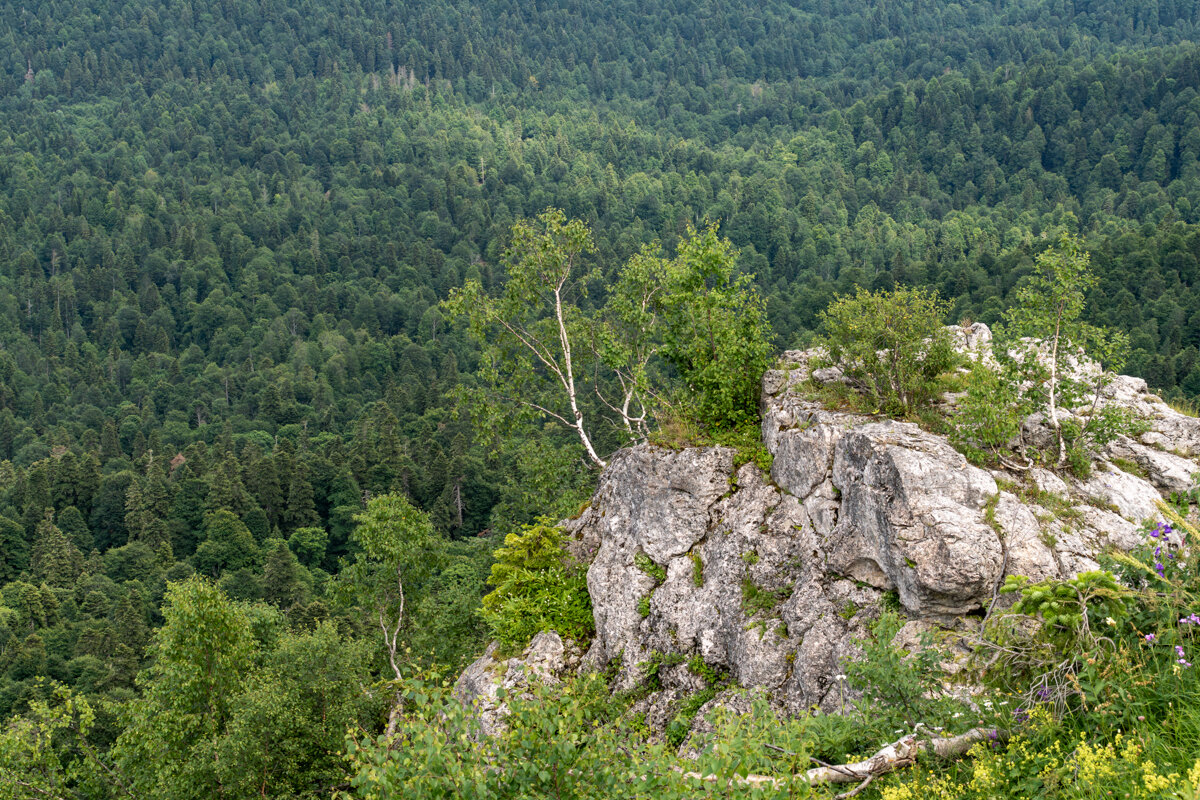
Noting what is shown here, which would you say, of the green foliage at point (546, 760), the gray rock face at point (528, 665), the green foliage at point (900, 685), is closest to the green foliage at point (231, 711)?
the gray rock face at point (528, 665)

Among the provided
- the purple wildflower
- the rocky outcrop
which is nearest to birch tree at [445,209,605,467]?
the rocky outcrop

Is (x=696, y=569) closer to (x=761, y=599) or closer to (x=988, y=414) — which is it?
(x=761, y=599)

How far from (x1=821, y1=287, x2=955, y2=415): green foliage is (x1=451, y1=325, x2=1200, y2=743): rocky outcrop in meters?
0.89

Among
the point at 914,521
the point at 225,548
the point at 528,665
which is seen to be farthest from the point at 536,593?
the point at 225,548

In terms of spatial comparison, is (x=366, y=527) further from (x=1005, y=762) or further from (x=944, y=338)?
(x=1005, y=762)

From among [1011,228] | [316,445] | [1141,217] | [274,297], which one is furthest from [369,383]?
[1141,217]

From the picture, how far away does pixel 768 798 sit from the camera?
8.09m

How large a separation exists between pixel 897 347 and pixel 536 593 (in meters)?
8.55

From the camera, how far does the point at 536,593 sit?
1958cm

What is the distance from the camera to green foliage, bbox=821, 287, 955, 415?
55.0 ft

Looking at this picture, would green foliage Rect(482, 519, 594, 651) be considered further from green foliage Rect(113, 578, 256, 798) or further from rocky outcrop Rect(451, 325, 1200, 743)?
green foliage Rect(113, 578, 256, 798)

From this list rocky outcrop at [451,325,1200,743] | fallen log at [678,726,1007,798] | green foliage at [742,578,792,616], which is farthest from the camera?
green foliage at [742,578,792,616]

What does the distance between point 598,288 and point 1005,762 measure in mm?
157573

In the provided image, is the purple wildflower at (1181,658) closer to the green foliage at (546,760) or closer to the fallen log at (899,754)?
the fallen log at (899,754)
